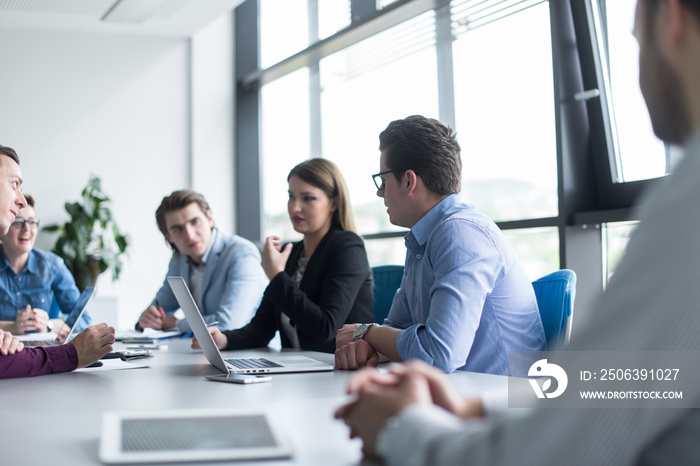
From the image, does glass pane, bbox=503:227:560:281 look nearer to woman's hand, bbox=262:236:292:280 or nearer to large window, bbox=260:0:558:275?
large window, bbox=260:0:558:275

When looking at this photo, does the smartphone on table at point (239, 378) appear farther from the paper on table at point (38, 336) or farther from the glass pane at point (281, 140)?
the glass pane at point (281, 140)

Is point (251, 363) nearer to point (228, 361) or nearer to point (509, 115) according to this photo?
point (228, 361)

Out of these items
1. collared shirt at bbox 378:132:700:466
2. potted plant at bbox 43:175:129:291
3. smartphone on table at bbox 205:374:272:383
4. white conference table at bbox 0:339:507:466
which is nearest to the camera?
collared shirt at bbox 378:132:700:466

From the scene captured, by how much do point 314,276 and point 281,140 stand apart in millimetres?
3747

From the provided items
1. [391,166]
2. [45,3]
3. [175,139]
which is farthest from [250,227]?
[391,166]

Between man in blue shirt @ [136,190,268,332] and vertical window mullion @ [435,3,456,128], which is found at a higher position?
vertical window mullion @ [435,3,456,128]

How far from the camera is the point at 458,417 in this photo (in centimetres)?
80

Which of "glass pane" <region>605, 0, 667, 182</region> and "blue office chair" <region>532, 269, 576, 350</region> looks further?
"glass pane" <region>605, 0, 667, 182</region>

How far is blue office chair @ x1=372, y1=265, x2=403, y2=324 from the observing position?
2781 mm

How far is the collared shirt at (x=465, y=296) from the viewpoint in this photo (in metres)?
1.58

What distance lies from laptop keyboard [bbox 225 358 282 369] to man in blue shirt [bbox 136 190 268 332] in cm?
112

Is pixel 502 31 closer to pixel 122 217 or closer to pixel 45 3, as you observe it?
pixel 45 3

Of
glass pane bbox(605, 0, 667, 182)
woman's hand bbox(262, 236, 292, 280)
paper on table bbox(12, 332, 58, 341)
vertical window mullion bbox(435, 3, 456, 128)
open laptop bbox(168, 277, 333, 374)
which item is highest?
vertical window mullion bbox(435, 3, 456, 128)

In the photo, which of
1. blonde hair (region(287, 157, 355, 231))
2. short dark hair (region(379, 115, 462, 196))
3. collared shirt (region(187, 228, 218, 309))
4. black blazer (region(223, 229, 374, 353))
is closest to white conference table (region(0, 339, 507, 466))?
black blazer (region(223, 229, 374, 353))
